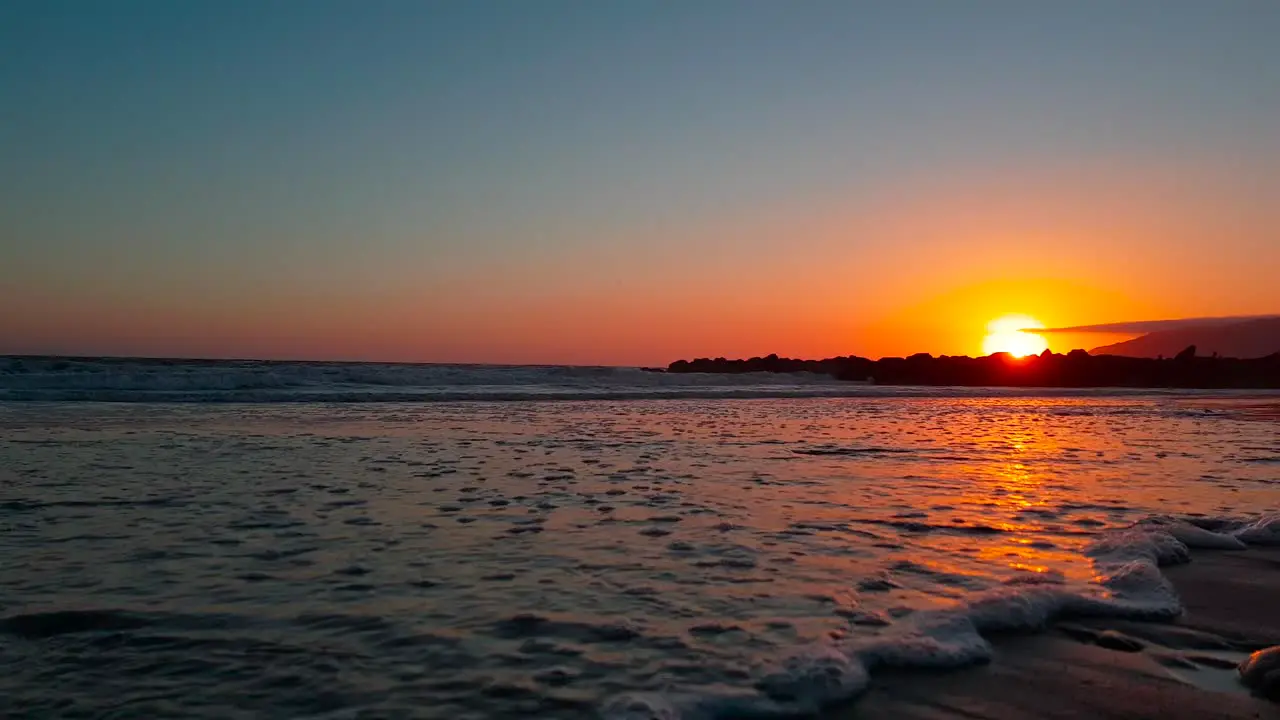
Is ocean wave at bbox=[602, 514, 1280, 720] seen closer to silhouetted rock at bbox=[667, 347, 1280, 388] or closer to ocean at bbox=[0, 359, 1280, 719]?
ocean at bbox=[0, 359, 1280, 719]

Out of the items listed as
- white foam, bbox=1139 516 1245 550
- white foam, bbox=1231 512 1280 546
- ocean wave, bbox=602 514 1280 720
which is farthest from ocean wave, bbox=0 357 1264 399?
ocean wave, bbox=602 514 1280 720

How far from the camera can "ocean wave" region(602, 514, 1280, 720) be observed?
9.75ft

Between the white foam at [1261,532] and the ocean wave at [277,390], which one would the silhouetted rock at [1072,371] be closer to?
the ocean wave at [277,390]

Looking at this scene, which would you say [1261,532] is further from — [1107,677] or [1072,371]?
[1072,371]

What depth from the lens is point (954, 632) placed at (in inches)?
145

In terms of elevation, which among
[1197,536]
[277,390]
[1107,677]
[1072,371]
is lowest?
[1107,677]

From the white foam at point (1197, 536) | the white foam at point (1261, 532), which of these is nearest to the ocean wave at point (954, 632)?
the white foam at point (1197, 536)

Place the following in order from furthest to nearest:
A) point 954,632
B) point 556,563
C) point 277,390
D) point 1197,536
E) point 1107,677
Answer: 1. point 277,390
2. point 1197,536
3. point 556,563
4. point 954,632
5. point 1107,677

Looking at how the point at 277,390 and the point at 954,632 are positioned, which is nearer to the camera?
the point at 954,632

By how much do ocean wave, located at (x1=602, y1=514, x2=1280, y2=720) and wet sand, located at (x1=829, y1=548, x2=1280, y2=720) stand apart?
0.08m

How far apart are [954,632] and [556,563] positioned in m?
2.06

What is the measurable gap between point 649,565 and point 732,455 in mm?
5343

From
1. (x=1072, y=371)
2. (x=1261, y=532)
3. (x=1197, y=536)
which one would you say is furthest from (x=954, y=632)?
(x=1072, y=371)

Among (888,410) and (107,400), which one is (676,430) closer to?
(888,410)
